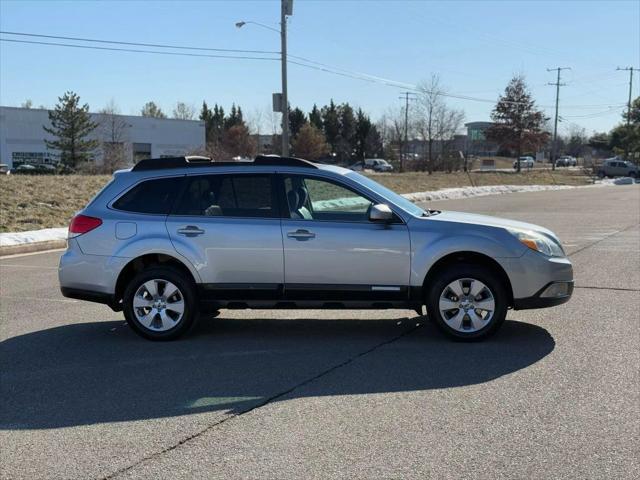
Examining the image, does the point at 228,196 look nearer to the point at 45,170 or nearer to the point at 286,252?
the point at 286,252

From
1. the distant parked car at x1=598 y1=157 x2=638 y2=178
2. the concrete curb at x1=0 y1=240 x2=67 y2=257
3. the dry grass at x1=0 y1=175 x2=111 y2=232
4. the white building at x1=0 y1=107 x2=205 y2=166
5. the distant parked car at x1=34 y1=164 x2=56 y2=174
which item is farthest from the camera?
the distant parked car at x1=598 y1=157 x2=638 y2=178

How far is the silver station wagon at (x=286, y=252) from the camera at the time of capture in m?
6.38

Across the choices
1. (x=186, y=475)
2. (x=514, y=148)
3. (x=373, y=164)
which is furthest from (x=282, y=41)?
(x=373, y=164)

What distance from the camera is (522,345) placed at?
6.36 meters

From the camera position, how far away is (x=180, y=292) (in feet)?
21.6

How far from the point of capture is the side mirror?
6.28 meters

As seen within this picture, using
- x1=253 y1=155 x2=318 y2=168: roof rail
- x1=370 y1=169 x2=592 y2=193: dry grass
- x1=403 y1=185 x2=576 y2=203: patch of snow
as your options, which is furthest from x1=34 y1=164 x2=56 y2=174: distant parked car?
x1=253 y1=155 x2=318 y2=168: roof rail

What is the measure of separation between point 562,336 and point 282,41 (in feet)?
76.1

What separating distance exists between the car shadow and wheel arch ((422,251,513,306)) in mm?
590

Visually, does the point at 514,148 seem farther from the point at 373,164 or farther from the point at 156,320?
the point at 156,320

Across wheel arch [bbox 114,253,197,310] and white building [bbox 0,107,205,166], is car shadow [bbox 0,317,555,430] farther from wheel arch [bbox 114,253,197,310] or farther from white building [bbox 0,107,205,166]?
white building [bbox 0,107,205,166]

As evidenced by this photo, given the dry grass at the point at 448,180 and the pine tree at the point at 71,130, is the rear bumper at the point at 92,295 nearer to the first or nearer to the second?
the dry grass at the point at 448,180

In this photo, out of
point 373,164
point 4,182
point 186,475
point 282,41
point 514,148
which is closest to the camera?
point 186,475

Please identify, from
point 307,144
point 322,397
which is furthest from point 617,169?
point 322,397
